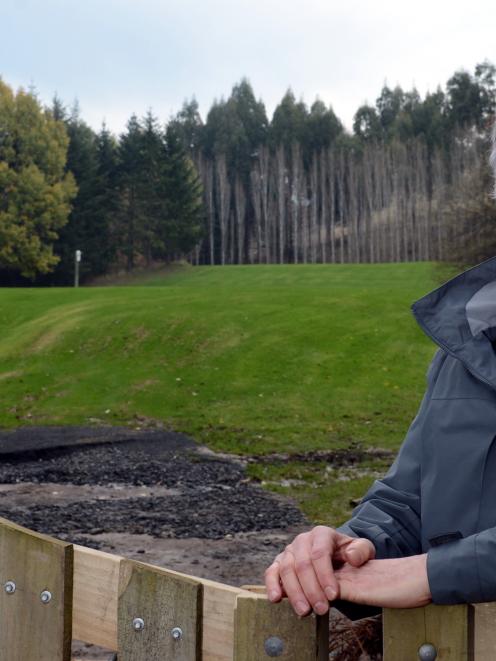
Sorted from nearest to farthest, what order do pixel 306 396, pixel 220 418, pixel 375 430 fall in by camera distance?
pixel 375 430 < pixel 220 418 < pixel 306 396

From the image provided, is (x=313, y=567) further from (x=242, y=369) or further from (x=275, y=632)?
(x=242, y=369)

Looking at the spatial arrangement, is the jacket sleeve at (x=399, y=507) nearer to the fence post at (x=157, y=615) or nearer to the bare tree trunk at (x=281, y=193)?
the fence post at (x=157, y=615)

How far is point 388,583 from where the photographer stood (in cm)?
158

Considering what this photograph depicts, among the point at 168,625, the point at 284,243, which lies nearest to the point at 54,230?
the point at 284,243

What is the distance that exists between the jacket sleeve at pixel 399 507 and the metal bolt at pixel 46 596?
691 millimetres

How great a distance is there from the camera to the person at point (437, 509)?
61.6 inches

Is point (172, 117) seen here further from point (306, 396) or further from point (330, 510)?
point (330, 510)

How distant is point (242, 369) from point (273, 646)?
21183mm

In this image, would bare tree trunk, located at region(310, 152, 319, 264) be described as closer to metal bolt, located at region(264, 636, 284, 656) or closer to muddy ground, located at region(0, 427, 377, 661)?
muddy ground, located at region(0, 427, 377, 661)

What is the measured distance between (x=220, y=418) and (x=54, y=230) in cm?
3962

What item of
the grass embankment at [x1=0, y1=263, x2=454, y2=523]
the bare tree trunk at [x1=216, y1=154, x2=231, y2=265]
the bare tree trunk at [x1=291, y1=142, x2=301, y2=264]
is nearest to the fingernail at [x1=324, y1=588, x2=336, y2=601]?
the grass embankment at [x1=0, y1=263, x2=454, y2=523]

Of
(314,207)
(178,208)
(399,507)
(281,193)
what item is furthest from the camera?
(281,193)

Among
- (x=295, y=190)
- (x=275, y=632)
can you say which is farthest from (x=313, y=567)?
(x=295, y=190)

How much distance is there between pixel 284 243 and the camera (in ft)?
241
